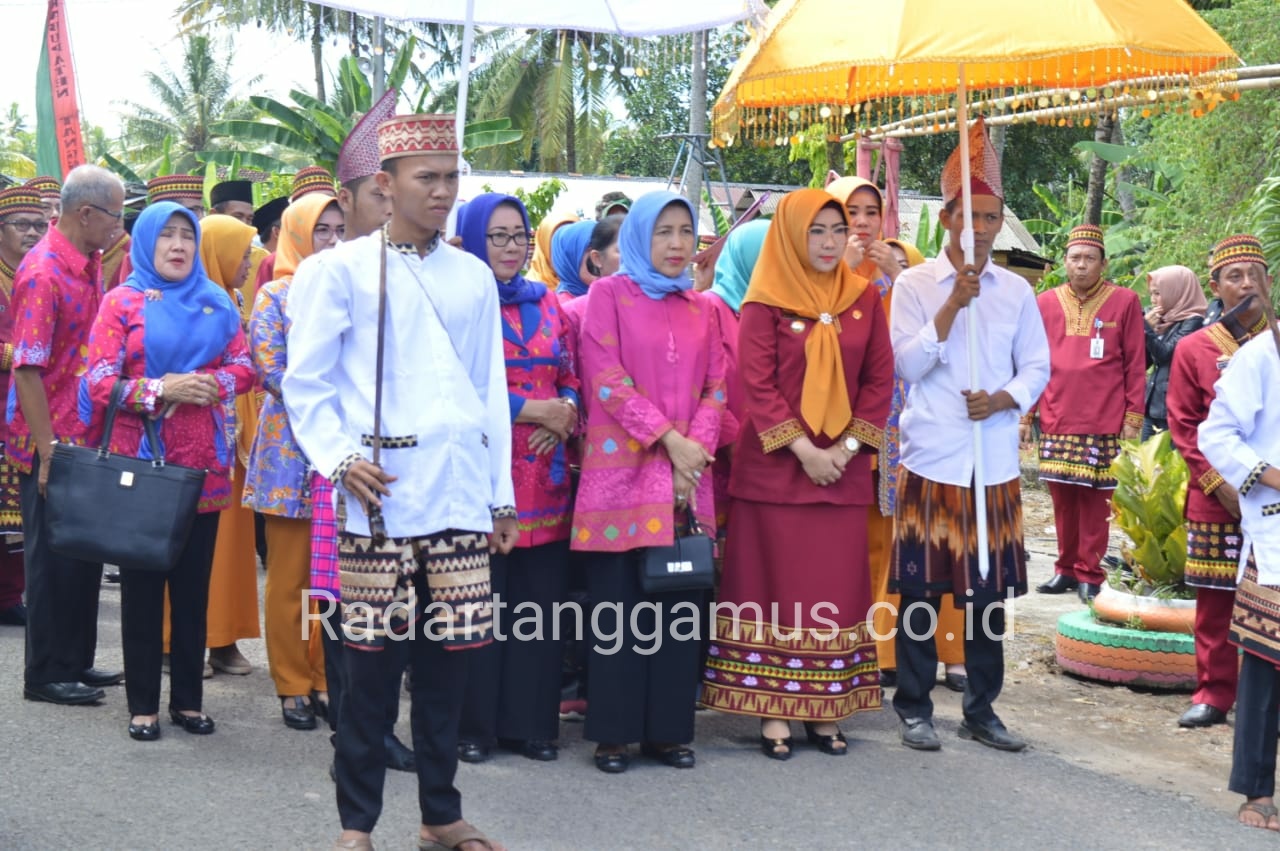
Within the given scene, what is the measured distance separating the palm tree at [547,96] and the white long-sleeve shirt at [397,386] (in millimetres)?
33580

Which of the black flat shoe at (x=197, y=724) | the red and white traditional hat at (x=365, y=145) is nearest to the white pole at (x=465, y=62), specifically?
the red and white traditional hat at (x=365, y=145)

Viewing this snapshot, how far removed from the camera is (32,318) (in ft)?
18.6

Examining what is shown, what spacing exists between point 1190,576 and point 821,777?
212 cm

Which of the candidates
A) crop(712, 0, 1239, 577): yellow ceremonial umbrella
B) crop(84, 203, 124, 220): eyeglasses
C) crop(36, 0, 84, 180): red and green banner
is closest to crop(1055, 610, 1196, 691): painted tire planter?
crop(712, 0, 1239, 577): yellow ceremonial umbrella

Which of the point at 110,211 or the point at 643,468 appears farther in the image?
the point at 110,211

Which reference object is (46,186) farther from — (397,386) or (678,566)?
(397,386)

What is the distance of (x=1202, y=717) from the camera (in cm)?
633

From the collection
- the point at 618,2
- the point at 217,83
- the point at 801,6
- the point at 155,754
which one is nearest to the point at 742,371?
the point at 801,6

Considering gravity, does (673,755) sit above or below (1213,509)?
below

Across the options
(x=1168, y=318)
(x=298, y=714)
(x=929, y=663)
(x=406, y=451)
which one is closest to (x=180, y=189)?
(x=298, y=714)

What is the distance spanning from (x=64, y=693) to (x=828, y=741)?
10.0 ft

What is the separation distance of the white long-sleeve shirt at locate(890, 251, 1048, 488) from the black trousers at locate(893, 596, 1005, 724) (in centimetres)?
56

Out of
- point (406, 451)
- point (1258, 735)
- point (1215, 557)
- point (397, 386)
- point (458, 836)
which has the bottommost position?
point (458, 836)

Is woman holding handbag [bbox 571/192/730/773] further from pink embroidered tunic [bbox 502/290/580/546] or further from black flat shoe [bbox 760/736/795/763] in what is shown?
black flat shoe [bbox 760/736/795/763]
